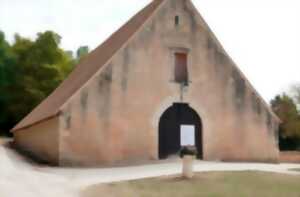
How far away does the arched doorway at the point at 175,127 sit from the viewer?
2442 centimetres

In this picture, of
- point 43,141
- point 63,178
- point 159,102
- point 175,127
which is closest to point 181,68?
point 159,102

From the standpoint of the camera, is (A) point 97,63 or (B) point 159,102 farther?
(A) point 97,63

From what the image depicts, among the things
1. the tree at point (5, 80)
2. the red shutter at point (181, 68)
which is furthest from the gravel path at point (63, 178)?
the tree at point (5, 80)

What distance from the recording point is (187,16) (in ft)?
84.9

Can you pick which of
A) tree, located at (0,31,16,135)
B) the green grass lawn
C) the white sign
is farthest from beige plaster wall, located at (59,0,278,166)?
tree, located at (0,31,16,135)

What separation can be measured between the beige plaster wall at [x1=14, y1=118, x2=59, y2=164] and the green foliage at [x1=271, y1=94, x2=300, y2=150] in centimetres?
2292

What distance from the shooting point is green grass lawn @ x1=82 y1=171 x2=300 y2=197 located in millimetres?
13586

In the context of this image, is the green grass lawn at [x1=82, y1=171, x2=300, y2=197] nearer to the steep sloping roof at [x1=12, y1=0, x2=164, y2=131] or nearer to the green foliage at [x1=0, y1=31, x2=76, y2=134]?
the steep sloping roof at [x1=12, y1=0, x2=164, y2=131]

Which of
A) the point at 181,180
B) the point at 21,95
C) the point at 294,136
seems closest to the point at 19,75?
the point at 21,95

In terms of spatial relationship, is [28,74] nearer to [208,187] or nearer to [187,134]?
[187,134]

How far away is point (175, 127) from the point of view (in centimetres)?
2492

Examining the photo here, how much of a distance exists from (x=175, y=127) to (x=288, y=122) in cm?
2524

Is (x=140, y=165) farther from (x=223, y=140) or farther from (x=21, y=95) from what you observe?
(x=21, y=95)

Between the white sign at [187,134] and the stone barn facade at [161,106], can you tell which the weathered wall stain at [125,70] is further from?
the white sign at [187,134]
